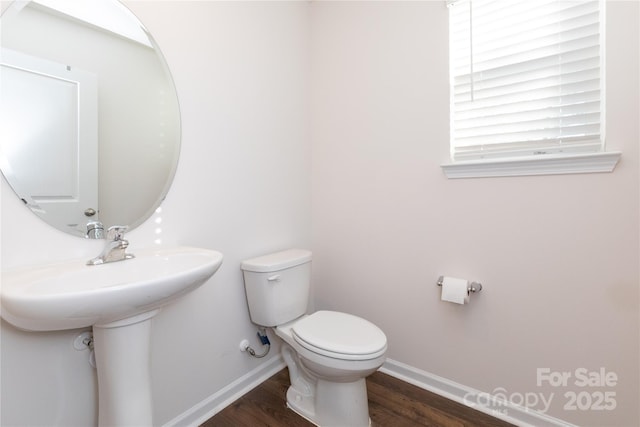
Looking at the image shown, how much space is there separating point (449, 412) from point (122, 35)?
216cm

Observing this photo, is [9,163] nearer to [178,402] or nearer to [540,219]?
[178,402]

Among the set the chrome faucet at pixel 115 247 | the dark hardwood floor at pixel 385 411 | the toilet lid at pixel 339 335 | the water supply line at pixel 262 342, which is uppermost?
the chrome faucet at pixel 115 247

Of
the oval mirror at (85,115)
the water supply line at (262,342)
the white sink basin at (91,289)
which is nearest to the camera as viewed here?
the white sink basin at (91,289)

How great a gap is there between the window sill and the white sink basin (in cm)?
117

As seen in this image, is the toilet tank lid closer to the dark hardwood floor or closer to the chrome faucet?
the chrome faucet

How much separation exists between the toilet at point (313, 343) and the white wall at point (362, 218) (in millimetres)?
155

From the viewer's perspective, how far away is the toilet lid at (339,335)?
119cm

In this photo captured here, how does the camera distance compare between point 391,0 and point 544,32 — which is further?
point 391,0

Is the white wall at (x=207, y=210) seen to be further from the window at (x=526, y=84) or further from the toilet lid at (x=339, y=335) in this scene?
the window at (x=526, y=84)

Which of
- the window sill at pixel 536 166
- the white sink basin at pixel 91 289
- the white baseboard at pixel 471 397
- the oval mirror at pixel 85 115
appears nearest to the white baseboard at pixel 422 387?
the white baseboard at pixel 471 397

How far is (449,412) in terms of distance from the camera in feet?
4.66

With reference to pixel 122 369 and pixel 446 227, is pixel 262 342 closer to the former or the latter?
pixel 122 369

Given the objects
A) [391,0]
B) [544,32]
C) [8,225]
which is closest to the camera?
[8,225]

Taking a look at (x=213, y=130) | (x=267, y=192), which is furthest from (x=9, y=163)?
(x=267, y=192)
